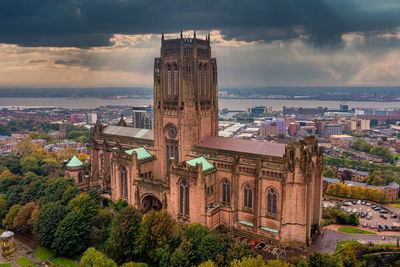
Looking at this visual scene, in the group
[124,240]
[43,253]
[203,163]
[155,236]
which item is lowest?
[43,253]

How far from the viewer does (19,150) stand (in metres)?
134

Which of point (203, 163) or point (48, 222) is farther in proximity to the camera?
point (203, 163)

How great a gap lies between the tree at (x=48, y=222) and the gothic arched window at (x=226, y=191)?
32630 millimetres

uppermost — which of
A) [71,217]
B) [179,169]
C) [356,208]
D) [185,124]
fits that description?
[185,124]

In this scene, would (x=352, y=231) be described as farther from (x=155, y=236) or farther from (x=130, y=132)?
(x=130, y=132)

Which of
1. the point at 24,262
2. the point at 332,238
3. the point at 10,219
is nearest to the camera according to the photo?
the point at 24,262

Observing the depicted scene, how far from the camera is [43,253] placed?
60781 millimetres

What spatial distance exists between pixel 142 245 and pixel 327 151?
134m

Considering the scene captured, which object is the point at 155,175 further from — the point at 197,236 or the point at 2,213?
the point at 2,213

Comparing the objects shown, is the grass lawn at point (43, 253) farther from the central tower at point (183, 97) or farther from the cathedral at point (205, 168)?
the central tower at point (183, 97)

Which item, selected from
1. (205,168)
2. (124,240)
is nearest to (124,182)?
(124,240)

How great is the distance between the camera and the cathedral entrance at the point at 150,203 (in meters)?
69.7

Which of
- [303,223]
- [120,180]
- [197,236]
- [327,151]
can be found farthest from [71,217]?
[327,151]

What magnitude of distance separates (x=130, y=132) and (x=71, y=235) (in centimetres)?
3246
